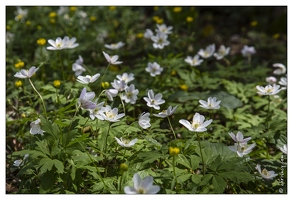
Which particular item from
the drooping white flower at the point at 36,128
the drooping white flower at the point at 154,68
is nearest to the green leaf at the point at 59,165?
the drooping white flower at the point at 36,128

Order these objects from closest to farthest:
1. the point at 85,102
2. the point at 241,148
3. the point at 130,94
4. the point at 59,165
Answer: the point at 59,165 < the point at 85,102 < the point at 241,148 < the point at 130,94

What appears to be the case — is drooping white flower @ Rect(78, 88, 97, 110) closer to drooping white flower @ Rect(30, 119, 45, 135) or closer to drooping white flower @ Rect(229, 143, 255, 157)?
drooping white flower @ Rect(30, 119, 45, 135)

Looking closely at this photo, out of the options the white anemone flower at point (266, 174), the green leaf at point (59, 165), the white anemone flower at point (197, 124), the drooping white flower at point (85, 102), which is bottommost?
the white anemone flower at point (266, 174)

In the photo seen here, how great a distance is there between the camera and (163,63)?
3680 mm

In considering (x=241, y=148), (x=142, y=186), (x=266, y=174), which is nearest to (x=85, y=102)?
(x=142, y=186)

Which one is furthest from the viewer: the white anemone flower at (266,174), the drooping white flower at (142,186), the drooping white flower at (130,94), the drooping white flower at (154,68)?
the drooping white flower at (154,68)

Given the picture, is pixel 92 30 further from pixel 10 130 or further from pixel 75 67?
pixel 10 130

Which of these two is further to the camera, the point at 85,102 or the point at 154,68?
the point at 154,68

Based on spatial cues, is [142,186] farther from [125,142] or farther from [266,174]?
[266,174]

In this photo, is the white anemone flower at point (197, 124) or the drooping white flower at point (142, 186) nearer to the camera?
the drooping white flower at point (142, 186)

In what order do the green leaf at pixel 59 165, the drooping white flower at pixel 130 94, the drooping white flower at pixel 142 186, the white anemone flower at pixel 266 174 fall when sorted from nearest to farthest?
the drooping white flower at pixel 142 186 → the green leaf at pixel 59 165 → the white anemone flower at pixel 266 174 → the drooping white flower at pixel 130 94

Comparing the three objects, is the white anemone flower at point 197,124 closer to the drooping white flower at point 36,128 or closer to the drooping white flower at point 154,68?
the drooping white flower at point 36,128

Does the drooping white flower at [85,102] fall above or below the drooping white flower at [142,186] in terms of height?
above

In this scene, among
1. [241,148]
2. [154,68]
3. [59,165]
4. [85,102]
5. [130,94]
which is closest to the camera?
[59,165]
